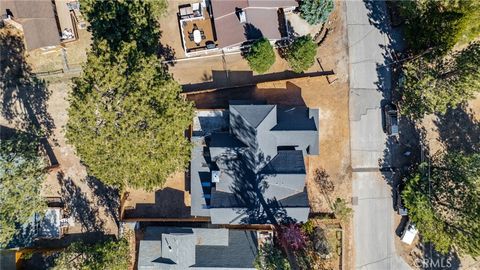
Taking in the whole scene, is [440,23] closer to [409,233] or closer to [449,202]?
[449,202]

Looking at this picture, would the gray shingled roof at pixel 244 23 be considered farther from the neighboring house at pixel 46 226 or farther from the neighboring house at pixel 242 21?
the neighboring house at pixel 46 226

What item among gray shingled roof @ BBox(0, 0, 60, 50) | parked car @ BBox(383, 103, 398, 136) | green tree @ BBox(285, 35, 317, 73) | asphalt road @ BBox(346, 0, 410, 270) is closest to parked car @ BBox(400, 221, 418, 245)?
asphalt road @ BBox(346, 0, 410, 270)

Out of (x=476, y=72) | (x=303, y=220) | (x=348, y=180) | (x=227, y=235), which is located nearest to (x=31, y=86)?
(x=227, y=235)

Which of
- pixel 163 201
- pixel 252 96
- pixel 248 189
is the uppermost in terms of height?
pixel 252 96

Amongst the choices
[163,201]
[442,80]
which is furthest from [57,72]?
[442,80]

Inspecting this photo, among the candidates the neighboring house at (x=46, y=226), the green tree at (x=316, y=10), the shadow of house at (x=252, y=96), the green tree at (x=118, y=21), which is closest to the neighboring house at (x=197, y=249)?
the neighboring house at (x=46, y=226)

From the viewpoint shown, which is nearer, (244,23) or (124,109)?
(124,109)
